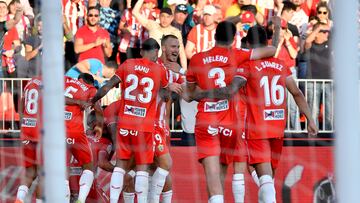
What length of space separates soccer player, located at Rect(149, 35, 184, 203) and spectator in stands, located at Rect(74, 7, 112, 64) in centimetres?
43

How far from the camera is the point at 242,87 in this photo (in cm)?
813

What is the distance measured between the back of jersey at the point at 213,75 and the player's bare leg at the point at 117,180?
97 centimetres

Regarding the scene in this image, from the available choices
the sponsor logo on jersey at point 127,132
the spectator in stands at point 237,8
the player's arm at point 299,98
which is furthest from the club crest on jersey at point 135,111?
the player's arm at point 299,98

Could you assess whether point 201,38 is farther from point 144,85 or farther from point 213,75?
point 213,75

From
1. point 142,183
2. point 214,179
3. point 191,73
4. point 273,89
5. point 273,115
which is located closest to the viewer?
point 214,179

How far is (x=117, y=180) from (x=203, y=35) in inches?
49.5

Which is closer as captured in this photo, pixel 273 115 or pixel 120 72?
pixel 273 115

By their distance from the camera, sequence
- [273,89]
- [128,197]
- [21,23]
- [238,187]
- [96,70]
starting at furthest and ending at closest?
[128,197], [96,70], [238,187], [273,89], [21,23]

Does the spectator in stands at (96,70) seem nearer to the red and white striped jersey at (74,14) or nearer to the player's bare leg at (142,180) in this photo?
the red and white striped jersey at (74,14)

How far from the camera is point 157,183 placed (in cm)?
893

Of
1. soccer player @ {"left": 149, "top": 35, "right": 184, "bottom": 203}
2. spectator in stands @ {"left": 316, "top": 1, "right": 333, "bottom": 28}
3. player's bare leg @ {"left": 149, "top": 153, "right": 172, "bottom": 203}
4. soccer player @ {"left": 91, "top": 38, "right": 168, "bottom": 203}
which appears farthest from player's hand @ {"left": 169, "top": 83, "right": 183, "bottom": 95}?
Result: spectator in stands @ {"left": 316, "top": 1, "right": 333, "bottom": 28}

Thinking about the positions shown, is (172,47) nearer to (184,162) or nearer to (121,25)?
(121,25)

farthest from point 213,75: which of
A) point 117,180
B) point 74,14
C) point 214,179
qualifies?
point 117,180

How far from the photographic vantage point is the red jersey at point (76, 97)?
8758mm
